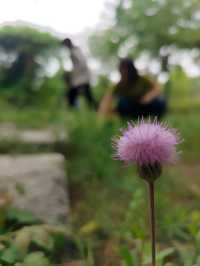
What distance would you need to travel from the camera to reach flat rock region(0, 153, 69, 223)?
1.73 m

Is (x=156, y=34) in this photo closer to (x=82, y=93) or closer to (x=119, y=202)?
(x=82, y=93)

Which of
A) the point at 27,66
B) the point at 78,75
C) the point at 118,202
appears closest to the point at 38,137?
the point at 78,75

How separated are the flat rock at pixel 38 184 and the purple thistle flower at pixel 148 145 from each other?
704mm

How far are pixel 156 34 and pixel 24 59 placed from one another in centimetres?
136

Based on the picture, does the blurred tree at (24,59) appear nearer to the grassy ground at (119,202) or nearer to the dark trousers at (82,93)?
the dark trousers at (82,93)

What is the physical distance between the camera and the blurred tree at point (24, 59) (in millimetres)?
4219

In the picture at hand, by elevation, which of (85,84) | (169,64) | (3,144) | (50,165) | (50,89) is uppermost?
(50,89)

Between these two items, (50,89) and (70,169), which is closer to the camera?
(70,169)

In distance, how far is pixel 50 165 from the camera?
7.16 feet

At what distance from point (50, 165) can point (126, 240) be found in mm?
677

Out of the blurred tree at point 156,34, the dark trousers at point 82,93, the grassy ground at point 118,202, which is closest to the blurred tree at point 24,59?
the dark trousers at point 82,93

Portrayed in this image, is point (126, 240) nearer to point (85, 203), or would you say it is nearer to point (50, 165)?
point (85, 203)

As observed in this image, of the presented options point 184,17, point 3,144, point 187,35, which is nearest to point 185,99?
point 187,35

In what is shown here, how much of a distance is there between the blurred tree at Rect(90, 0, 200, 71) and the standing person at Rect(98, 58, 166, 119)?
3.35 feet
